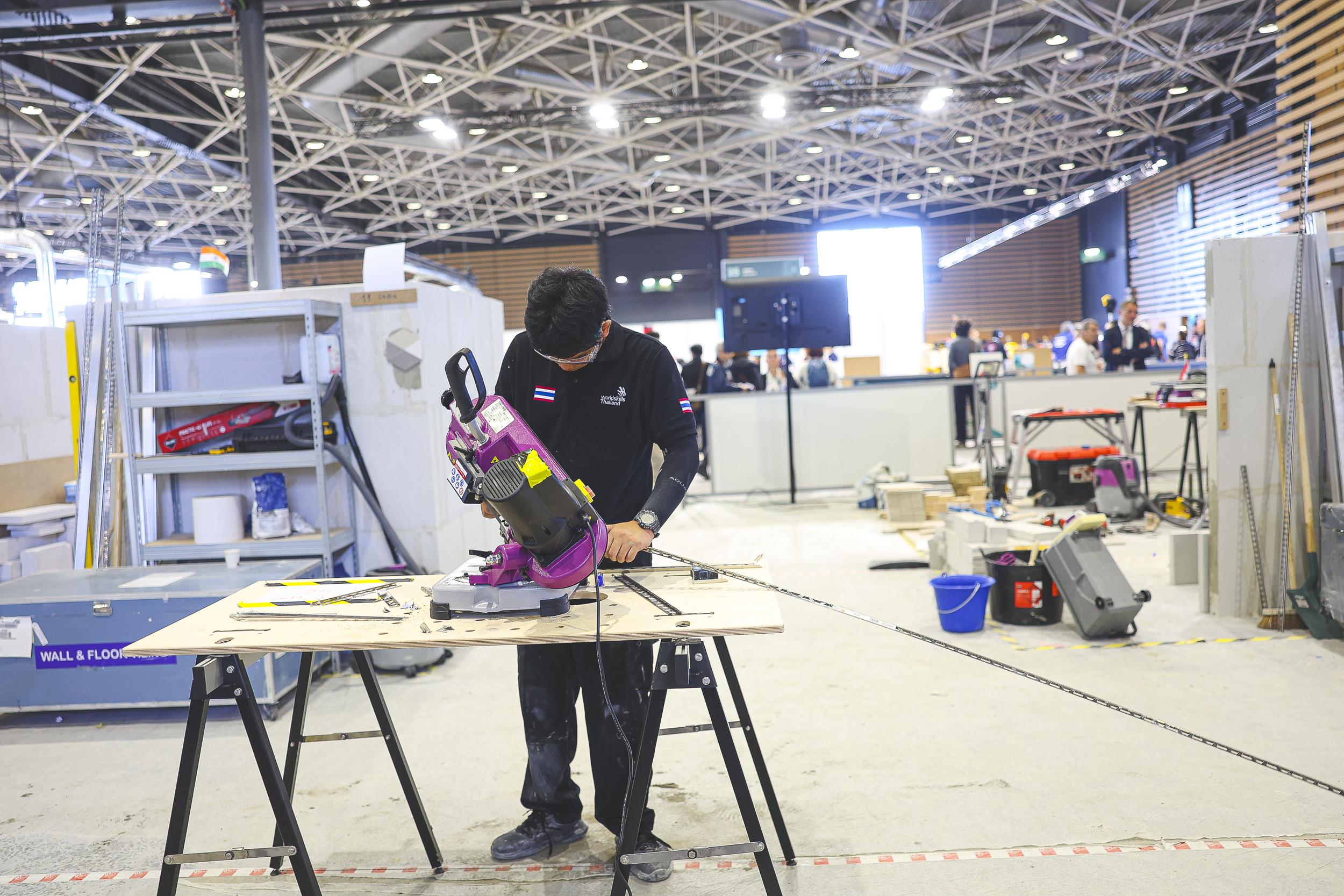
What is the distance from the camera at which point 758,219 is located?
2003 centimetres

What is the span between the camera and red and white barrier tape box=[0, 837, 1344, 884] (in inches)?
84.4

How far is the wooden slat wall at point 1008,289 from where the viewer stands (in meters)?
19.7

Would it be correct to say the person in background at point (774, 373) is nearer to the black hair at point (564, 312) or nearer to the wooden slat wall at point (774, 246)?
the wooden slat wall at point (774, 246)

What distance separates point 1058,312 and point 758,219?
7.21m

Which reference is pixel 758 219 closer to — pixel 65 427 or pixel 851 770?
pixel 65 427

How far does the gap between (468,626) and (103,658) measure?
234cm

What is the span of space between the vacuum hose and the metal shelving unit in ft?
0.12

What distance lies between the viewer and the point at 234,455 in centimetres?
372

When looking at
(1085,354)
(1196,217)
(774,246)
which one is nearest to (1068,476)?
(1085,354)

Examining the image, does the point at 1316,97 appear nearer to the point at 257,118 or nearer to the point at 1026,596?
the point at 1026,596

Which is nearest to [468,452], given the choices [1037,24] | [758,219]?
[1037,24]

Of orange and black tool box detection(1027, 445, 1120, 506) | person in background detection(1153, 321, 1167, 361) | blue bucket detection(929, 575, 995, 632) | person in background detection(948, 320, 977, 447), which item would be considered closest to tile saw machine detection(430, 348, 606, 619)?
blue bucket detection(929, 575, 995, 632)

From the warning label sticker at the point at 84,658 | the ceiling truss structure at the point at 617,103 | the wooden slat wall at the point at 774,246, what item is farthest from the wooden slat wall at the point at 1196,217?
the warning label sticker at the point at 84,658

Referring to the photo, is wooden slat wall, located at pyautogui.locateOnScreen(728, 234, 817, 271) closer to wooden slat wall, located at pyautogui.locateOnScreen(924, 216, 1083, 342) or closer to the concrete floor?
wooden slat wall, located at pyautogui.locateOnScreen(924, 216, 1083, 342)
